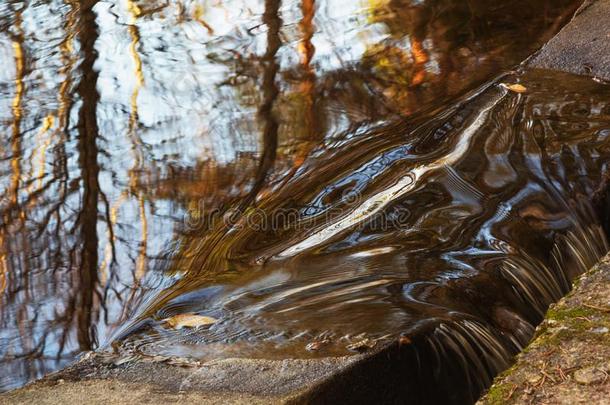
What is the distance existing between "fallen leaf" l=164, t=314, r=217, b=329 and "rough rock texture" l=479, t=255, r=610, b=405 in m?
1.06

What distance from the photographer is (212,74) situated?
5152mm

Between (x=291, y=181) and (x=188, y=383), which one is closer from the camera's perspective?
(x=188, y=383)

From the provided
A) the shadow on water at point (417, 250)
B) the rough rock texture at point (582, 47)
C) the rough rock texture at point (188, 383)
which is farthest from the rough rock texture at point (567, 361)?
the rough rock texture at point (582, 47)

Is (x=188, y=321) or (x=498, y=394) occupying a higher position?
(x=188, y=321)

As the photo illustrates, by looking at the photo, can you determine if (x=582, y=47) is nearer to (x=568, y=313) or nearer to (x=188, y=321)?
(x=568, y=313)

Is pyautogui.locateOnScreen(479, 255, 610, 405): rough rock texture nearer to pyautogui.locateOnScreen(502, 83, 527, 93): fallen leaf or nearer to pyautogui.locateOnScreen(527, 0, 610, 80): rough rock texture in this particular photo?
pyautogui.locateOnScreen(502, 83, 527, 93): fallen leaf

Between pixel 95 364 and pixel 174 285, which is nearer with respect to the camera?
pixel 95 364

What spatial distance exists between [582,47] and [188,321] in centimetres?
322

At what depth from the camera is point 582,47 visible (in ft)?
15.8

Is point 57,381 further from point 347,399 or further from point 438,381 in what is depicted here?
point 438,381


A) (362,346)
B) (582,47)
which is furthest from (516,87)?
(362,346)

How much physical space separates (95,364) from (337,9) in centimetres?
413

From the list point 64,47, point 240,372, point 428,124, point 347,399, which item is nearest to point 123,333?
point 240,372

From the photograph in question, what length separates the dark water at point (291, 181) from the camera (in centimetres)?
283
